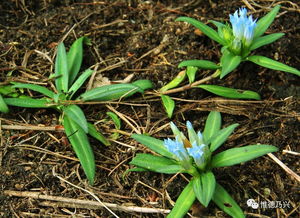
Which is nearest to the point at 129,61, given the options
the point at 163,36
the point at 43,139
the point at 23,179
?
the point at 163,36

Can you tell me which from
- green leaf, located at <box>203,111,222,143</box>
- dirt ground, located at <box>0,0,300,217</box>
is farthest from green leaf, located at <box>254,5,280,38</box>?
green leaf, located at <box>203,111,222,143</box>

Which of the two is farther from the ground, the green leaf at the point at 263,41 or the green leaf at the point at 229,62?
the green leaf at the point at 263,41

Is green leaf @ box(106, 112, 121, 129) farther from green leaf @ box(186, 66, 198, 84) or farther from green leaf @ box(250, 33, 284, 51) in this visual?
green leaf @ box(250, 33, 284, 51)

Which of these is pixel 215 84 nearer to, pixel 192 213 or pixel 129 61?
pixel 129 61

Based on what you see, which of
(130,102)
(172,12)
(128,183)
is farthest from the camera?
(172,12)

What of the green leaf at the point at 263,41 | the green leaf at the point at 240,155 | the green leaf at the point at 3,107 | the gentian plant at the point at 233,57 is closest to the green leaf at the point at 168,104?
the gentian plant at the point at 233,57

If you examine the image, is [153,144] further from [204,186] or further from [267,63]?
[267,63]

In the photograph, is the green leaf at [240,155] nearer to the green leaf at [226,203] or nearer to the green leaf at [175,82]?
the green leaf at [226,203]

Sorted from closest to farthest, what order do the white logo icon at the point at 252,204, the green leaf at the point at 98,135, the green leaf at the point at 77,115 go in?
the white logo icon at the point at 252,204
the green leaf at the point at 77,115
the green leaf at the point at 98,135

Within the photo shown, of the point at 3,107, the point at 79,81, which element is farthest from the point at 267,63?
the point at 3,107
